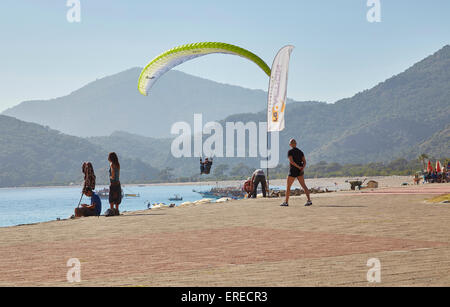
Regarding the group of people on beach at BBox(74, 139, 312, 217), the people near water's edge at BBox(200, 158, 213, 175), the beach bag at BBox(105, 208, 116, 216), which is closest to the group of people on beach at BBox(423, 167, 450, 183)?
the people near water's edge at BBox(200, 158, 213, 175)

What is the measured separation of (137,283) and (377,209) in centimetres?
1021

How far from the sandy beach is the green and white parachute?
12.2 meters

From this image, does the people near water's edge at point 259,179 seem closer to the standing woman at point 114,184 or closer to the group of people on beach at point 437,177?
the standing woman at point 114,184

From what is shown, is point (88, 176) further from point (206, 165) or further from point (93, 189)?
point (206, 165)

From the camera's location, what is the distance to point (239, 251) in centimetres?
751

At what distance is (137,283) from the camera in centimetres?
526

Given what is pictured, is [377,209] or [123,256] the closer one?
[123,256]

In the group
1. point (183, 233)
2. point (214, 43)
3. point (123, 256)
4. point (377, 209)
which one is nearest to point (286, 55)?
point (214, 43)

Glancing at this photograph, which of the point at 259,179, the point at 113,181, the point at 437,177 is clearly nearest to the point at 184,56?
the point at 259,179

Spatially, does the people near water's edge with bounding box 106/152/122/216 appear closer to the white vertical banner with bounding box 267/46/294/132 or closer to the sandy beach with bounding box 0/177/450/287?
the sandy beach with bounding box 0/177/450/287

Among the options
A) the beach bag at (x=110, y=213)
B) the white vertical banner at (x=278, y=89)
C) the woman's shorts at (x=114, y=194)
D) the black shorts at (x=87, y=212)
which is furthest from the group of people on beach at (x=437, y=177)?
the black shorts at (x=87, y=212)

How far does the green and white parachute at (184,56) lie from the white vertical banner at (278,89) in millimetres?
903
